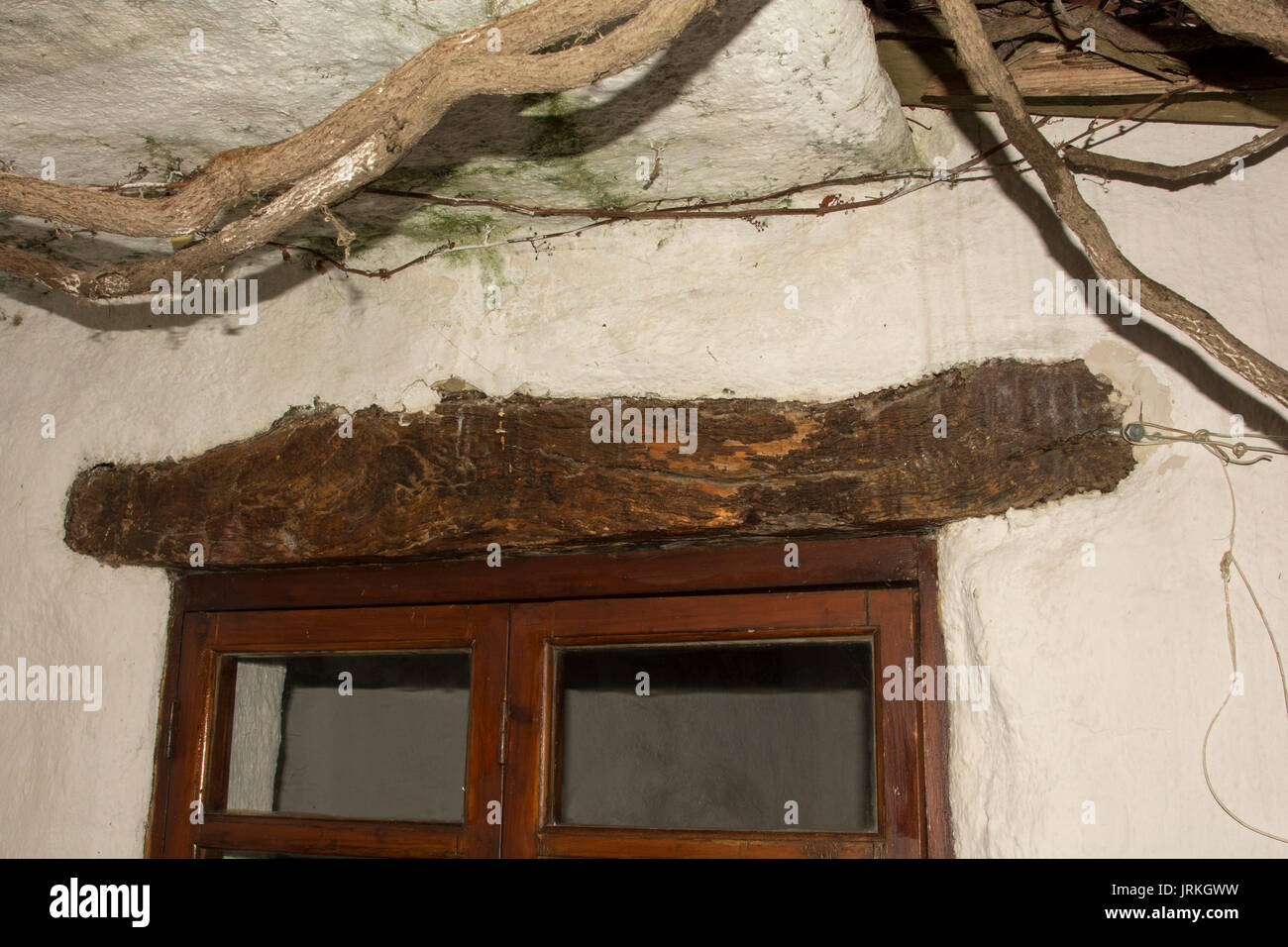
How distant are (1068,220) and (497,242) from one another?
3.13 ft

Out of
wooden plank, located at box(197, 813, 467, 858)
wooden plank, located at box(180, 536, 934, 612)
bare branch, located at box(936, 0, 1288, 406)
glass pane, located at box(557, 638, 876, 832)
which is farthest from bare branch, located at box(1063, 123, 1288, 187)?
glass pane, located at box(557, 638, 876, 832)

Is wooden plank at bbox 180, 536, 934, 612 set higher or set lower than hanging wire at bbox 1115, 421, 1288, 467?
lower

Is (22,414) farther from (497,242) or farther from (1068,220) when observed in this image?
(1068,220)

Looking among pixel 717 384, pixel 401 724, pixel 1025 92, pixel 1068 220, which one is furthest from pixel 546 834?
pixel 401 724

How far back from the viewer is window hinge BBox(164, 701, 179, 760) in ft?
6.18

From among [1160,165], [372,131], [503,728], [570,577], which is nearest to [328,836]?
[503,728]

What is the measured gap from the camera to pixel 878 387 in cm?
149

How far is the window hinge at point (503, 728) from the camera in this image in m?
1.65

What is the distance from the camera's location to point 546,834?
1597 mm

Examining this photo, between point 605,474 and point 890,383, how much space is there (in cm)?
45

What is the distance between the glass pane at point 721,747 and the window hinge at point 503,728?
1520 mm

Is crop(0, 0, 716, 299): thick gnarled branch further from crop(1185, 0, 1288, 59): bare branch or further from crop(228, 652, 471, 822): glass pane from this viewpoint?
crop(228, 652, 471, 822): glass pane

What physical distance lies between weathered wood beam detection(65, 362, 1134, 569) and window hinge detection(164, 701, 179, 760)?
10.8 inches
